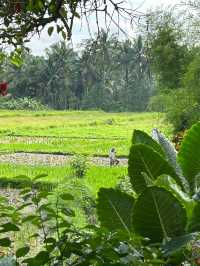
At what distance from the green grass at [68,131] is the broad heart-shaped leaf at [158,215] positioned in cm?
1555

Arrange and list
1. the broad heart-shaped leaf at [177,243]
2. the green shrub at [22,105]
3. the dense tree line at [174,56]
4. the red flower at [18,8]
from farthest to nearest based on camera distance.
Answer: the green shrub at [22,105], the dense tree line at [174,56], the red flower at [18,8], the broad heart-shaped leaf at [177,243]

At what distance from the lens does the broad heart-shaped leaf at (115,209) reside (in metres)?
1.44

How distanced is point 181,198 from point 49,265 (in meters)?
0.34

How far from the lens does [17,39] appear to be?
228 centimetres

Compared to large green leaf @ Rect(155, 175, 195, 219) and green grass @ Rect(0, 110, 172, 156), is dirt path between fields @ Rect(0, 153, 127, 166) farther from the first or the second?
large green leaf @ Rect(155, 175, 195, 219)

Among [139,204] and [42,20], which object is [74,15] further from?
[139,204]

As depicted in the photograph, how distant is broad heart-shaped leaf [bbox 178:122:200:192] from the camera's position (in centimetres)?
155

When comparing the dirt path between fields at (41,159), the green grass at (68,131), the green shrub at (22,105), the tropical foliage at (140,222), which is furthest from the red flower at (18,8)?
the green shrub at (22,105)

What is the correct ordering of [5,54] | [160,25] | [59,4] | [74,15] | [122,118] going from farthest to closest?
1. [122,118]
2. [160,25]
3. [5,54]
4. [74,15]
5. [59,4]

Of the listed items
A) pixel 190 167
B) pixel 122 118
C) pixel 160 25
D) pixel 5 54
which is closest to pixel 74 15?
pixel 5 54

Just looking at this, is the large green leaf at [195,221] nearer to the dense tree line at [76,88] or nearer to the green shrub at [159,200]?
the green shrub at [159,200]

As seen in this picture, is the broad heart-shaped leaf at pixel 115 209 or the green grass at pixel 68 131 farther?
the green grass at pixel 68 131

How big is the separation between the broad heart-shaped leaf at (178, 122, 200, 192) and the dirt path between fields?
1667cm

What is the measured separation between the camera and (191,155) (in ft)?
5.12
